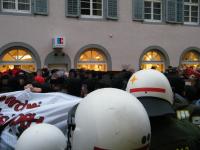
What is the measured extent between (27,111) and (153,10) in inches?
728

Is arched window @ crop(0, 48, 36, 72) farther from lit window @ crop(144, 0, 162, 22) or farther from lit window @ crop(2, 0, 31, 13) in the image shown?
lit window @ crop(144, 0, 162, 22)

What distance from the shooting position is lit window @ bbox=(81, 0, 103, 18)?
→ 778 inches

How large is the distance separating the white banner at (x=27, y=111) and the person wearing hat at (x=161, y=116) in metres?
1.36

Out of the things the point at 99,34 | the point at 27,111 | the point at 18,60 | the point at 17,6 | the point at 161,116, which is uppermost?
the point at 17,6

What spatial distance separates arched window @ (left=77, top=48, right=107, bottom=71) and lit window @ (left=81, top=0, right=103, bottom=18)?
1580 mm

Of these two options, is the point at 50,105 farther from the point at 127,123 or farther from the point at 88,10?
the point at 88,10

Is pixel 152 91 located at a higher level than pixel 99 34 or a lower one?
lower

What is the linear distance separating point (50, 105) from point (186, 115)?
1.33 metres

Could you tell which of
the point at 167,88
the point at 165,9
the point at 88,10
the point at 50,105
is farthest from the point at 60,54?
the point at 167,88

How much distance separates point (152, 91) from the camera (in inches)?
109

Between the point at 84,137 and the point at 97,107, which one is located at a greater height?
the point at 97,107

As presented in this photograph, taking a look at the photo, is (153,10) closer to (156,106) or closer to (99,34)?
(99,34)

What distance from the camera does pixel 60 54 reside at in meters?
18.4

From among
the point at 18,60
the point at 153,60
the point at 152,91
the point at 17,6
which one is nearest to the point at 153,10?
the point at 153,60
